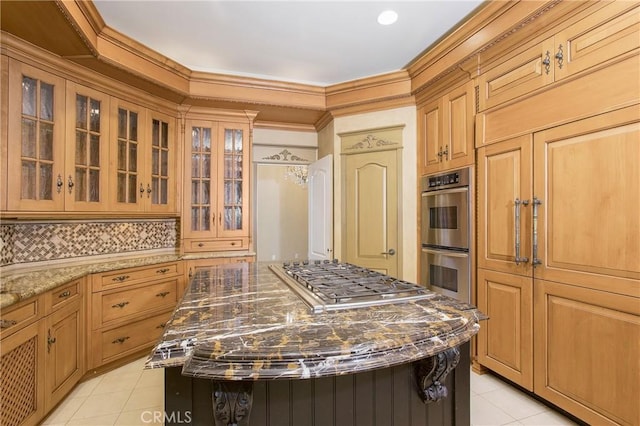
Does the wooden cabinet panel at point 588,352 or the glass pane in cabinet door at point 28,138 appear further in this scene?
the glass pane in cabinet door at point 28,138

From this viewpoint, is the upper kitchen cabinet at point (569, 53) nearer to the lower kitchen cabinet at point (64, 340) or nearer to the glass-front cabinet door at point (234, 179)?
the glass-front cabinet door at point (234, 179)

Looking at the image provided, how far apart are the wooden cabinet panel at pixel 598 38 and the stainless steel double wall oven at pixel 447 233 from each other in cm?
93

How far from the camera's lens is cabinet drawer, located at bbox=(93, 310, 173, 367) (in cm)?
256

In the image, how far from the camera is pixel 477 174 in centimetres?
253

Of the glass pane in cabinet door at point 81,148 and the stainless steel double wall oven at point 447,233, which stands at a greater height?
the glass pane in cabinet door at point 81,148

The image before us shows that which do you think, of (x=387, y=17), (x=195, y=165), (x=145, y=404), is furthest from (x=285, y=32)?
(x=145, y=404)

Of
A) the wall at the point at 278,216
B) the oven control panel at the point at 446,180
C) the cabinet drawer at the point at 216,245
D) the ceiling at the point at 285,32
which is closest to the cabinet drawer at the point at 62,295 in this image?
the cabinet drawer at the point at 216,245

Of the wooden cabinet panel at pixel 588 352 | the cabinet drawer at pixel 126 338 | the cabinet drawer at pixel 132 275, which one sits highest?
the cabinet drawer at pixel 132 275

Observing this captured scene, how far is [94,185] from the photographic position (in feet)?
9.00

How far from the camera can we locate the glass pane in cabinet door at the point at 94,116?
271 cm

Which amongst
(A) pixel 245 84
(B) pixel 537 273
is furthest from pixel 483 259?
(A) pixel 245 84

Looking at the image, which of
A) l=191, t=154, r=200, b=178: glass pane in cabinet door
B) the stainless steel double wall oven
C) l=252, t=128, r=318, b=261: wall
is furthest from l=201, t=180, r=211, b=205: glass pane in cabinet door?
l=252, t=128, r=318, b=261: wall

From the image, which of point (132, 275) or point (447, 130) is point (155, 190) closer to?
point (132, 275)

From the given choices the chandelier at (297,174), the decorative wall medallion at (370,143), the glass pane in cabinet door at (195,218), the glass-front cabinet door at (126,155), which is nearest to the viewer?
the glass-front cabinet door at (126,155)
